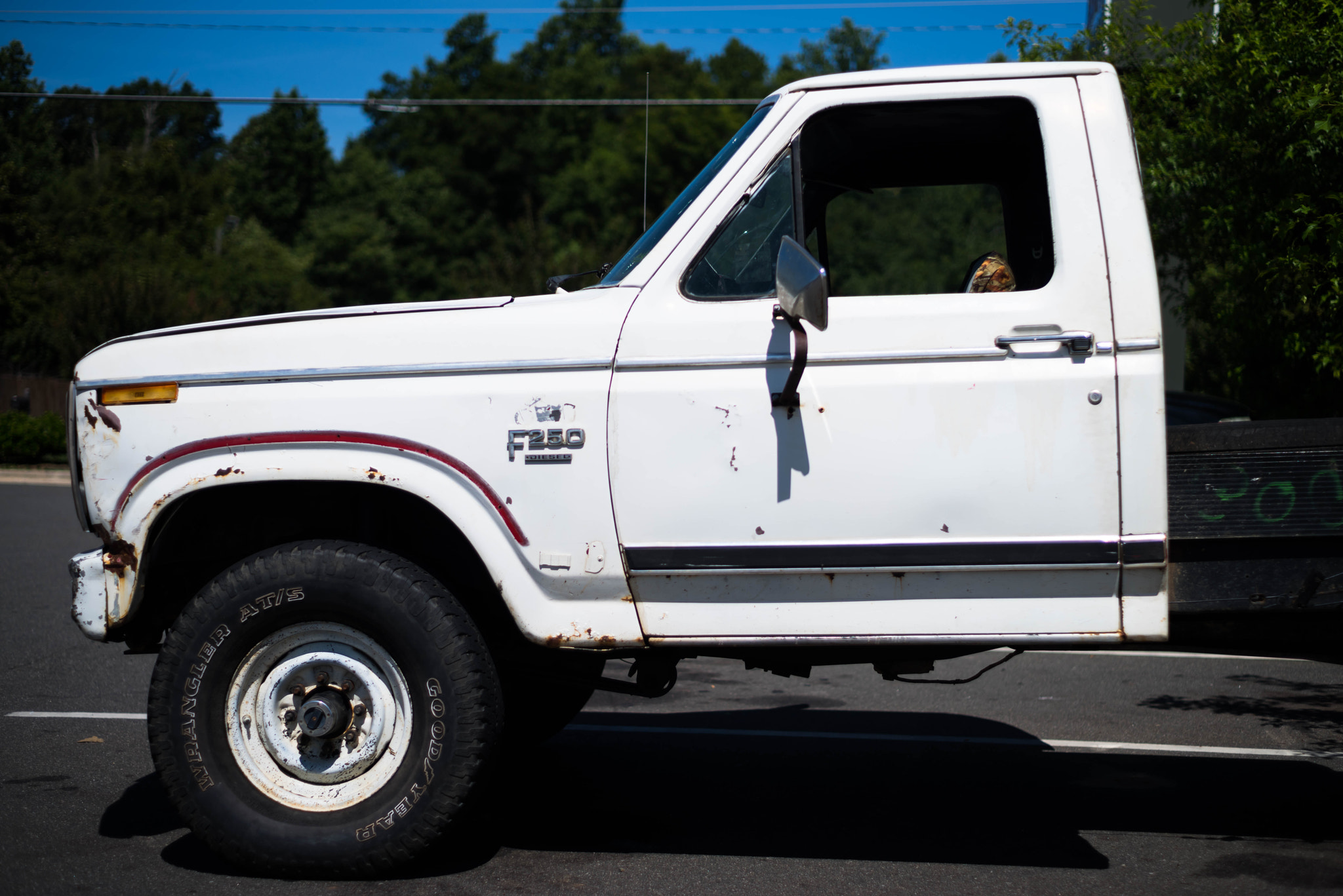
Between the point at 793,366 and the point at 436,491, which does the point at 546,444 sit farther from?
the point at 793,366

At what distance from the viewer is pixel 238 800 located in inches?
138

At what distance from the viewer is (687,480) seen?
11.0 feet

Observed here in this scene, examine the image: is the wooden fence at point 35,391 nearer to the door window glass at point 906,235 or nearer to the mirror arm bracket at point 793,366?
the door window glass at point 906,235

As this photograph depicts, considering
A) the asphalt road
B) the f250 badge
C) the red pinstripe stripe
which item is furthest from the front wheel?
the f250 badge

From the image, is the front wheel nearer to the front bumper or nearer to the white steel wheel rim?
the white steel wheel rim

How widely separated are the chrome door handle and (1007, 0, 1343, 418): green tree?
3.50 metres

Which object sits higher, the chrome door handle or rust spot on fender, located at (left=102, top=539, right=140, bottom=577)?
the chrome door handle

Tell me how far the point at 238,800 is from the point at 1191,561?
2815 millimetres

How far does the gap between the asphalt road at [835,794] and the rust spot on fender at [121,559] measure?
3.04 feet

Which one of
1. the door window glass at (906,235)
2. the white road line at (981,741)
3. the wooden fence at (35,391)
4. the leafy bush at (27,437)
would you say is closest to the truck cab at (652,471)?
the door window glass at (906,235)

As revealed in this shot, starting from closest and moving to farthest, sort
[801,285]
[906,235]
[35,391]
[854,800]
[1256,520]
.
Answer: [801,285], [1256,520], [854,800], [906,235], [35,391]

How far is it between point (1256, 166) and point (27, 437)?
25.1 metres

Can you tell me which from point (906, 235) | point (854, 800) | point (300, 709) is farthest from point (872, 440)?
point (906, 235)

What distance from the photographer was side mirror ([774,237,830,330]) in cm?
303
